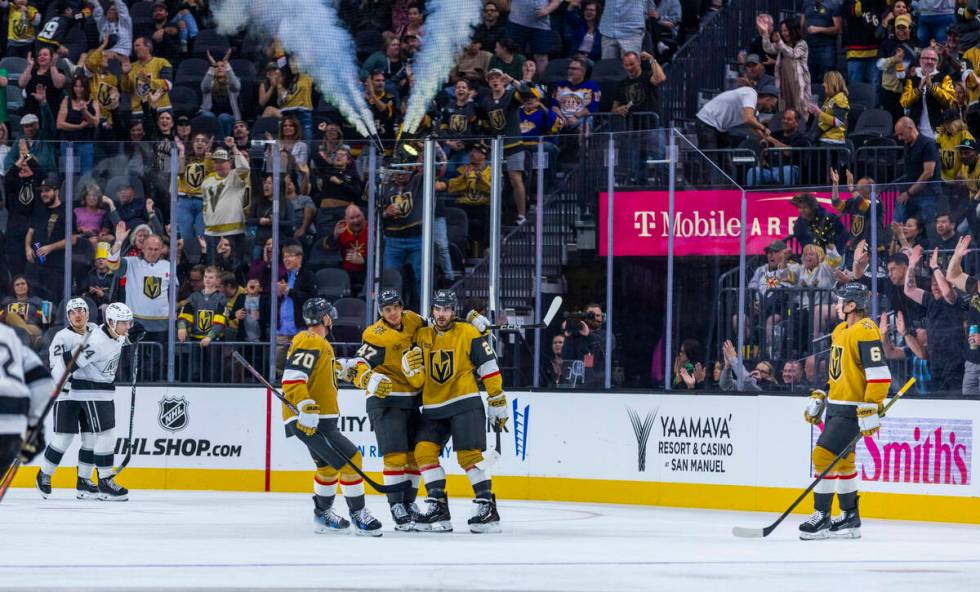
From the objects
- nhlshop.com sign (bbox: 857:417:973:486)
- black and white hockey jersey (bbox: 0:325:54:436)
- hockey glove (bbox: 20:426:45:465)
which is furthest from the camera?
nhlshop.com sign (bbox: 857:417:973:486)

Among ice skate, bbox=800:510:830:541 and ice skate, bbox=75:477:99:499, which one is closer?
ice skate, bbox=800:510:830:541

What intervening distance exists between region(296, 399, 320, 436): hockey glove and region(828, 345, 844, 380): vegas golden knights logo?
3.28 meters

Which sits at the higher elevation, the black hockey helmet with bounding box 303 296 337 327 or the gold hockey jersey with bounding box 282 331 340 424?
the black hockey helmet with bounding box 303 296 337 327

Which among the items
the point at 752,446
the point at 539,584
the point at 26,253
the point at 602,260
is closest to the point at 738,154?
the point at 602,260

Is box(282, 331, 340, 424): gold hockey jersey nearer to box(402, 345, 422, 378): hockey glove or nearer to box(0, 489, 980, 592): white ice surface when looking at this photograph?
box(402, 345, 422, 378): hockey glove

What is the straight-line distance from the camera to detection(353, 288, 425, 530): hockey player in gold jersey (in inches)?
415

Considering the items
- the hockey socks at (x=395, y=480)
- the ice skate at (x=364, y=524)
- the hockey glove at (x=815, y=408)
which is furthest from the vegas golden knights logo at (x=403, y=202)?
the hockey glove at (x=815, y=408)

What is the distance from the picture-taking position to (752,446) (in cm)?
1251

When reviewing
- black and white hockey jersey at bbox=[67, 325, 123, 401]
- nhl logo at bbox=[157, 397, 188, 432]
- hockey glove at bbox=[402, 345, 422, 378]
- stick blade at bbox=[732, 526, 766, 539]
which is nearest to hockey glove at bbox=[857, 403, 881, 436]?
stick blade at bbox=[732, 526, 766, 539]

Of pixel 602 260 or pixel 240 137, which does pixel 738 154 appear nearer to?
pixel 602 260

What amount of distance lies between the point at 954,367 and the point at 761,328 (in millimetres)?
1469

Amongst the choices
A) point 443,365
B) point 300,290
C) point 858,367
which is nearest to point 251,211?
point 300,290

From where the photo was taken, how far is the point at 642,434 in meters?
13.1

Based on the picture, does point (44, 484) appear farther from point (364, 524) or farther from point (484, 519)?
point (484, 519)
